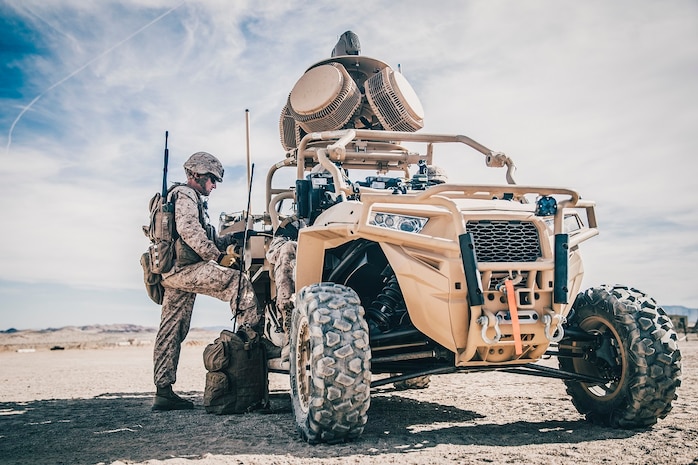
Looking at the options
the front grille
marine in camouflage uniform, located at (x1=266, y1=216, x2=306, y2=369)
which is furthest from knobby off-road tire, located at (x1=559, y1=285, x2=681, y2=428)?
marine in camouflage uniform, located at (x1=266, y1=216, x2=306, y2=369)

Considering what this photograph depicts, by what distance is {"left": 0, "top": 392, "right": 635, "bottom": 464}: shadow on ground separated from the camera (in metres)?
4.11

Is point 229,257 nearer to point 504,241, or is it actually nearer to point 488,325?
point 504,241

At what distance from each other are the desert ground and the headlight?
4.34 ft

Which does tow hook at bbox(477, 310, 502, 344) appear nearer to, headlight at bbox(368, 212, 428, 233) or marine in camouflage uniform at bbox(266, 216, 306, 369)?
headlight at bbox(368, 212, 428, 233)

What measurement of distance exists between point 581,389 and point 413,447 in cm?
184

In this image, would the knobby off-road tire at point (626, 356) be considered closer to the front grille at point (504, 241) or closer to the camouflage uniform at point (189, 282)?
the front grille at point (504, 241)

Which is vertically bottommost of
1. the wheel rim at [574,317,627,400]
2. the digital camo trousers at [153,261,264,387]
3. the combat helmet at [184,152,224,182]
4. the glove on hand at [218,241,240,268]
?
the wheel rim at [574,317,627,400]

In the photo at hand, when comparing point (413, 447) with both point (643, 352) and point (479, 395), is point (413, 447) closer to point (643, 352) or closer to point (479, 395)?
point (643, 352)

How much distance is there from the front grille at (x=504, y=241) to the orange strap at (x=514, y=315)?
0.79 ft

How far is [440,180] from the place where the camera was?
623 centimetres

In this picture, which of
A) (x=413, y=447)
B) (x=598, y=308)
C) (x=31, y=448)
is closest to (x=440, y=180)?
(x=598, y=308)

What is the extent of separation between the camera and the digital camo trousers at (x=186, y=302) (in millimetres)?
6461

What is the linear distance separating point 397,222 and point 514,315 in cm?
93

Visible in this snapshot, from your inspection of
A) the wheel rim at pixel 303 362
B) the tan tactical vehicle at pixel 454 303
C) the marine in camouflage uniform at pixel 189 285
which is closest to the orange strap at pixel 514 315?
the tan tactical vehicle at pixel 454 303
